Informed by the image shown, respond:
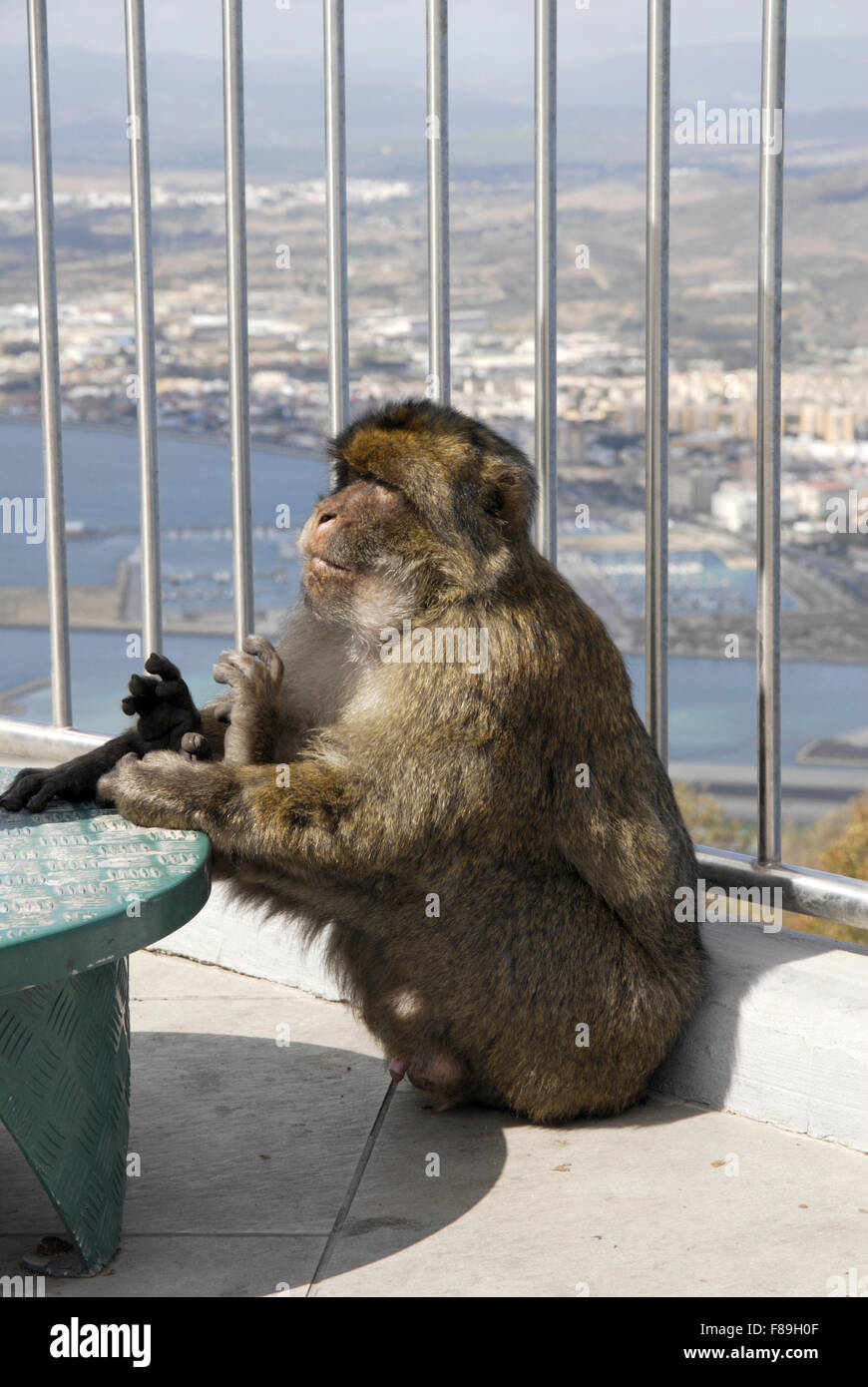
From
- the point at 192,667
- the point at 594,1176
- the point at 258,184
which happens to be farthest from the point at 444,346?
the point at 192,667

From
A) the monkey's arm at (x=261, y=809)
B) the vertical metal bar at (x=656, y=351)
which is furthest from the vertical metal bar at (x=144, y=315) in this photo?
the monkey's arm at (x=261, y=809)

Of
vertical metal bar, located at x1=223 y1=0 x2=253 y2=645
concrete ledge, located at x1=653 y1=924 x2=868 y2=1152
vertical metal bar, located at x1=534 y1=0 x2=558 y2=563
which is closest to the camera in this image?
concrete ledge, located at x1=653 y1=924 x2=868 y2=1152

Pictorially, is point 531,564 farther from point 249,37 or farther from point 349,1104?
point 249,37

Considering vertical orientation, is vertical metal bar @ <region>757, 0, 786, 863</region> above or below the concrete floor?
above

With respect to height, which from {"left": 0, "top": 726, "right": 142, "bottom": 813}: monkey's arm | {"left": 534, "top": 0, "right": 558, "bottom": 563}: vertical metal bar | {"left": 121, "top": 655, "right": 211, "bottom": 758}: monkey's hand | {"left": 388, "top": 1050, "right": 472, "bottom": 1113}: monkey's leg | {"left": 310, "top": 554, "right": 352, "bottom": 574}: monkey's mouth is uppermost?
{"left": 534, "top": 0, "right": 558, "bottom": 563}: vertical metal bar

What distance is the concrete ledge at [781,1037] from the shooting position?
9.92 feet

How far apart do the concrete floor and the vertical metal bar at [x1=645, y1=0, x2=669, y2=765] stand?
0.89m

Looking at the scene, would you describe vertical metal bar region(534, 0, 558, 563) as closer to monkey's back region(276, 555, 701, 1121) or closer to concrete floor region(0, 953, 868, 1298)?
monkey's back region(276, 555, 701, 1121)

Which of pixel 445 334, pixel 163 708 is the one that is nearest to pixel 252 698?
pixel 163 708

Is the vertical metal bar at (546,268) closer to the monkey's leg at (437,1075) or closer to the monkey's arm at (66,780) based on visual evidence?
the monkey's arm at (66,780)

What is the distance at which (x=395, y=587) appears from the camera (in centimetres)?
287

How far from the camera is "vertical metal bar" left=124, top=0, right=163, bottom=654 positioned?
3.91 m

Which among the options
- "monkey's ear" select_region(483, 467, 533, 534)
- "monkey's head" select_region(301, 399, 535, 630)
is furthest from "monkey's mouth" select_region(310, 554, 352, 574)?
"monkey's ear" select_region(483, 467, 533, 534)

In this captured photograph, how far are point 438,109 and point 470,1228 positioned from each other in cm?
232
